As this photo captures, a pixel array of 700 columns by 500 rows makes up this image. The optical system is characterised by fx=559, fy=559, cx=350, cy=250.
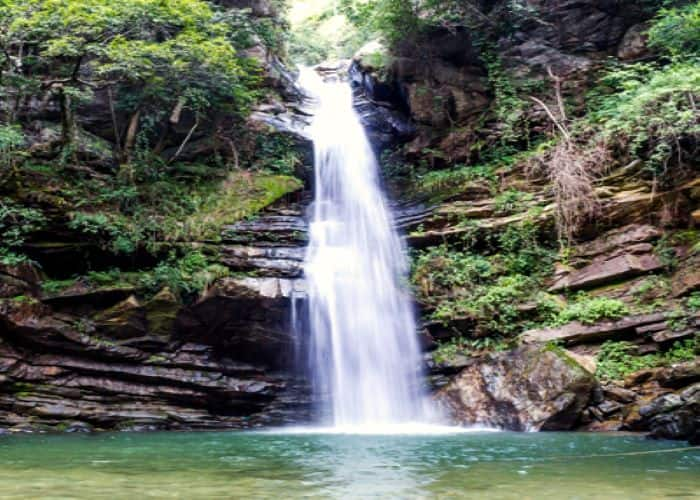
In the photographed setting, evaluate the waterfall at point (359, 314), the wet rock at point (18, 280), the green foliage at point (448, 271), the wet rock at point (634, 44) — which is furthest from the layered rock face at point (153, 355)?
the wet rock at point (634, 44)

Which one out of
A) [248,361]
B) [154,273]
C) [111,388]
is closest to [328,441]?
[248,361]

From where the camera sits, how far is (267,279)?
13.2 metres

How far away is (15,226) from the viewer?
12500 millimetres

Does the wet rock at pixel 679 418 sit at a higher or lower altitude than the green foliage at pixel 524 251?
lower

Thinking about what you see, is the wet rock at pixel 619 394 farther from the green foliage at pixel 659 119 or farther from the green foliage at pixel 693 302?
the green foliage at pixel 659 119

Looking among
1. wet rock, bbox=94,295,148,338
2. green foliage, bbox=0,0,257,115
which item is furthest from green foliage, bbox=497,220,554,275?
wet rock, bbox=94,295,148,338

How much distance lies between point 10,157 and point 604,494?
45.7 feet

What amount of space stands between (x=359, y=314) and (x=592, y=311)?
208 inches

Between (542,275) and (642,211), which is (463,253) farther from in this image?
(642,211)

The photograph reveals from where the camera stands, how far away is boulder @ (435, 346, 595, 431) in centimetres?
1026

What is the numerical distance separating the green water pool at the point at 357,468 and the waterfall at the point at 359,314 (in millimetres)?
3232

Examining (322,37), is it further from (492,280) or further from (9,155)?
(492,280)

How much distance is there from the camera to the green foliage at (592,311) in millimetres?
11797

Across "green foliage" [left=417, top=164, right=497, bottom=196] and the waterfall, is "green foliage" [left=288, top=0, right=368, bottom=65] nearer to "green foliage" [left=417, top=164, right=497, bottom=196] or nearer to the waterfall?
"green foliage" [left=417, top=164, right=497, bottom=196]
